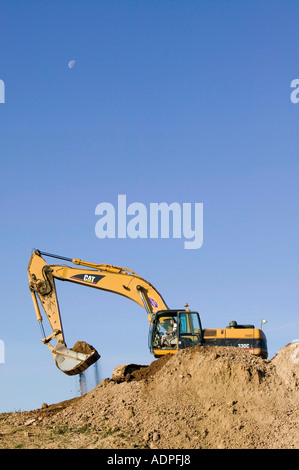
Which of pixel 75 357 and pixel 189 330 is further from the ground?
pixel 189 330

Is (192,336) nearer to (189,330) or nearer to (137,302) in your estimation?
(189,330)

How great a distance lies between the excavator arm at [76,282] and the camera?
25828mm

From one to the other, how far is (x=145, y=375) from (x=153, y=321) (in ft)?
7.96

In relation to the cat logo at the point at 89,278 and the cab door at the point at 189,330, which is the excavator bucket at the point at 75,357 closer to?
the cat logo at the point at 89,278

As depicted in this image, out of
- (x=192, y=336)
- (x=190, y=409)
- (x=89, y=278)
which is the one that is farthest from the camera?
(x=89, y=278)

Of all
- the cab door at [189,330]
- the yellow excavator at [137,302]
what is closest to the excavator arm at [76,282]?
the yellow excavator at [137,302]

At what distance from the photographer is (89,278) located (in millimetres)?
27125

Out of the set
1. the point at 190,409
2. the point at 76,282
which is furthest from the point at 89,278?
the point at 190,409

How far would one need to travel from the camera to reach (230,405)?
65.2 feet

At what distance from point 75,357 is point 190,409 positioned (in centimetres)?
646

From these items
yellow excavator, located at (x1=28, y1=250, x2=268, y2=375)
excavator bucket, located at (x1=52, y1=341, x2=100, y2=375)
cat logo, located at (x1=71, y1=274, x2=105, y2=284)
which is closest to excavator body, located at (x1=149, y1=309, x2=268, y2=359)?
yellow excavator, located at (x1=28, y1=250, x2=268, y2=375)
